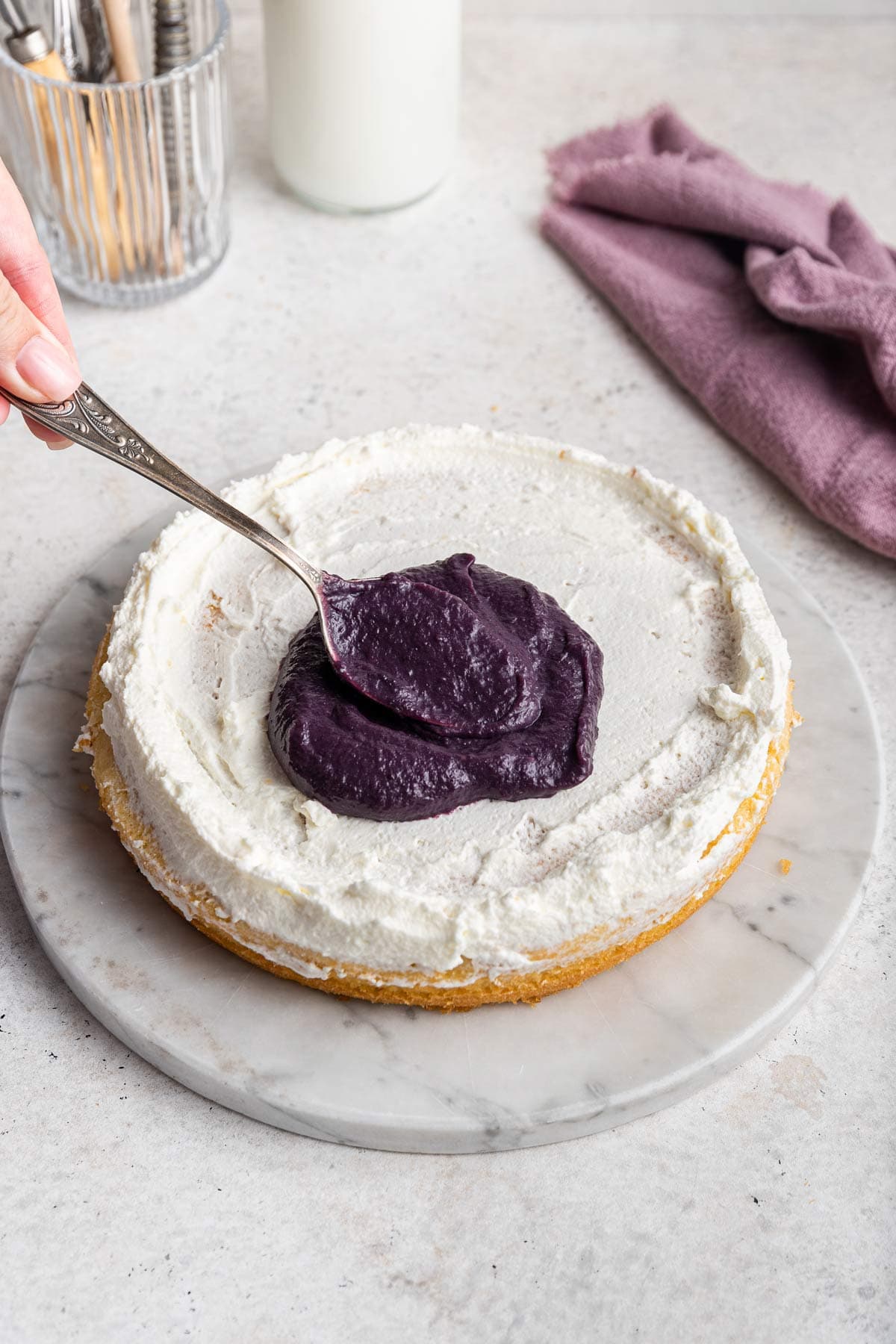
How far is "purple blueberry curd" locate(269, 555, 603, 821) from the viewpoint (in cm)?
176

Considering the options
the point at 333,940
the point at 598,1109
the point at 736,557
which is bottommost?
the point at 598,1109

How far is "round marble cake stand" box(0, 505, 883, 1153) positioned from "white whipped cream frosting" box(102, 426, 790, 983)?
11cm

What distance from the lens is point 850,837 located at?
6.53 ft

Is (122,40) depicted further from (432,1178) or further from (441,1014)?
(432,1178)

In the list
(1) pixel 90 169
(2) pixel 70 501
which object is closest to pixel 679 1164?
(2) pixel 70 501

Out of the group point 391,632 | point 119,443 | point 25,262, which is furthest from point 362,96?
point 391,632

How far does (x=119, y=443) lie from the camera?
74.4 inches

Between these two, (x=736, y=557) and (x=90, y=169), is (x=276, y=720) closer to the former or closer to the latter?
(x=736, y=557)

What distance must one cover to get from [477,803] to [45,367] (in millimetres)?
864

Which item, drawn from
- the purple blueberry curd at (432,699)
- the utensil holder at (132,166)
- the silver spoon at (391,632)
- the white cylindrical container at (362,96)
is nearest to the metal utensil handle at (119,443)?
the silver spoon at (391,632)

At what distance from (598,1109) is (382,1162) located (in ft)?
0.98

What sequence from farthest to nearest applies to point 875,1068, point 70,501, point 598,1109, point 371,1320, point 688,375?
1. point 688,375
2. point 70,501
3. point 875,1068
4. point 598,1109
5. point 371,1320

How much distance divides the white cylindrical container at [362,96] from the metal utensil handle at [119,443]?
1412mm

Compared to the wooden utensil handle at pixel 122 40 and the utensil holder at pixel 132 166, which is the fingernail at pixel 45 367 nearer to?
the utensil holder at pixel 132 166
